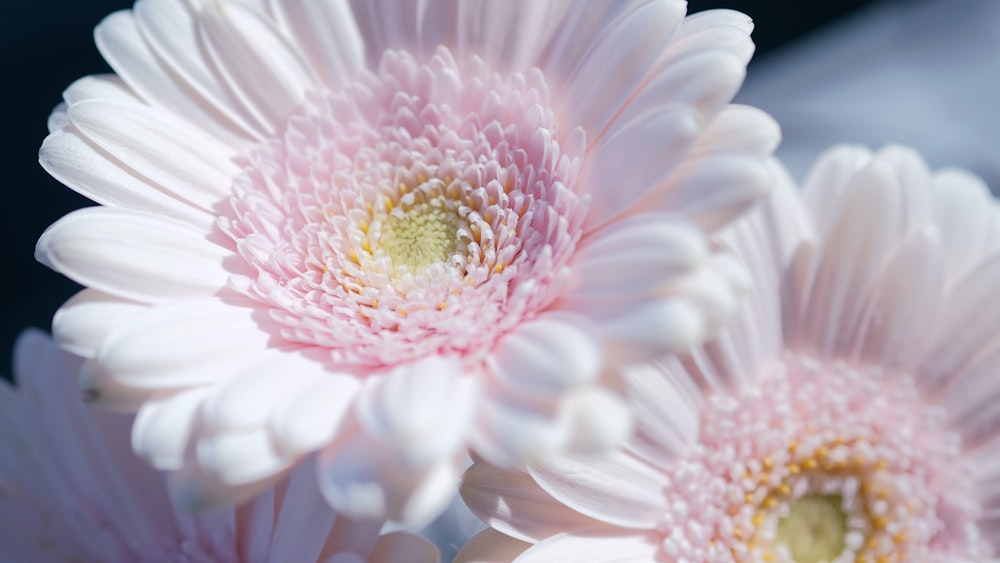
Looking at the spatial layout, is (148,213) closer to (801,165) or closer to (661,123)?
(661,123)

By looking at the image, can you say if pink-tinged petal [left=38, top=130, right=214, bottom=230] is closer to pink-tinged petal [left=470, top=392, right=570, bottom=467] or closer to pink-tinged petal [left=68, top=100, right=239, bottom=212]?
pink-tinged petal [left=68, top=100, right=239, bottom=212]

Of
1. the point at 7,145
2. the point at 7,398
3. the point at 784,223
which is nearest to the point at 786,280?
the point at 784,223

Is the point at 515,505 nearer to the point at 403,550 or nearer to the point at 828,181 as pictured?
the point at 403,550

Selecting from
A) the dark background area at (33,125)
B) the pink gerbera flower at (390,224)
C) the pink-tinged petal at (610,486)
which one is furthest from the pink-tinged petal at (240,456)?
the dark background area at (33,125)

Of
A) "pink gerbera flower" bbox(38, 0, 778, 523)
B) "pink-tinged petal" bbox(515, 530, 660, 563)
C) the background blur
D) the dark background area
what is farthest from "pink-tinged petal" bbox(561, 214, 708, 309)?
the dark background area

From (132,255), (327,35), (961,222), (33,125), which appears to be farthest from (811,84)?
(33,125)

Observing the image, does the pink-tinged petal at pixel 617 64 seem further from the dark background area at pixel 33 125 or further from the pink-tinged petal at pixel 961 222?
the dark background area at pixel 33 125
